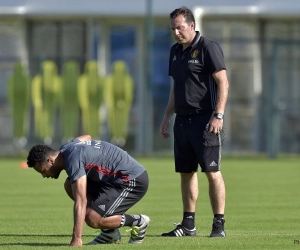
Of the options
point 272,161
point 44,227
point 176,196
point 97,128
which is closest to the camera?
point 44,227

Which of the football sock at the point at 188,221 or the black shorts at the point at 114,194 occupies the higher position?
the black shorts at the point at 114,194

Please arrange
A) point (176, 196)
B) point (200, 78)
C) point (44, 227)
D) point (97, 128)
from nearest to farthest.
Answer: point (200, 78), point (44, 227), point (176, 196), point (97, 128)

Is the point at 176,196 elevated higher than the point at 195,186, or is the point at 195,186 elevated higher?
the point at 195,186

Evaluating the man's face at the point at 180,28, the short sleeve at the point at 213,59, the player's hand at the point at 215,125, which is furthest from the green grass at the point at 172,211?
the man's face at the point at 180,28

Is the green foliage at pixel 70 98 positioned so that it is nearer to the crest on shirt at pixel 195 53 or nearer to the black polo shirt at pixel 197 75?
the black polo shirt at pixel 197 75

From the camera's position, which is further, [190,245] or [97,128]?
[97,128]

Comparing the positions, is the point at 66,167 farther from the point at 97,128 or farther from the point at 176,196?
the point at 97,128

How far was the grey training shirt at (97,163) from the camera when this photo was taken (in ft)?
32.1

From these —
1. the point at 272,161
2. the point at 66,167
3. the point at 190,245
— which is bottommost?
the point at 272,161

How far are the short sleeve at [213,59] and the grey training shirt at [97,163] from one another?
1.27 meters

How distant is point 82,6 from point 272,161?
784cm

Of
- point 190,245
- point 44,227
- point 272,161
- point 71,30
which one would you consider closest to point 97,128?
point 71,30

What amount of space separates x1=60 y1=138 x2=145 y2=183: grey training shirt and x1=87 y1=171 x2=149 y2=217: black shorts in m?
0.07

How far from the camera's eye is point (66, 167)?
9.80 metres
